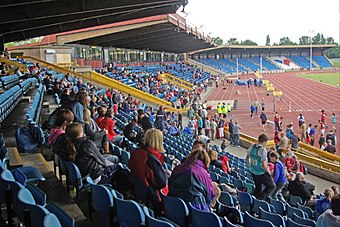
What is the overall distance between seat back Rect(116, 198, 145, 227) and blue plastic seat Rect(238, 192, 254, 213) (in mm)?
3276

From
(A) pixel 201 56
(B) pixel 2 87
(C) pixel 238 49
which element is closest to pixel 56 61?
(B) pixel 2 87

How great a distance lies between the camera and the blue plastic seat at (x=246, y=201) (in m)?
6.56

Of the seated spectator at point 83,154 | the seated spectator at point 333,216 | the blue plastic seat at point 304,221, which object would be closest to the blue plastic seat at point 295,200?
the blue plastic seat at point 304,221

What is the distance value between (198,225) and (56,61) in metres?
27.8

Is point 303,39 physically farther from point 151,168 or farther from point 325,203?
point 151,168

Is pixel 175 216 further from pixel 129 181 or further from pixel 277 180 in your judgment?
pixel 277 180

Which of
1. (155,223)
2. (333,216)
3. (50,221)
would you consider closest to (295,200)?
(333,216)

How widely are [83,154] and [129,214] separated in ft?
4.27

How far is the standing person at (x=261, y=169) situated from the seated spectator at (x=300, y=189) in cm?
118

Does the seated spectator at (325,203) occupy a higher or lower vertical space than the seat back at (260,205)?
lower

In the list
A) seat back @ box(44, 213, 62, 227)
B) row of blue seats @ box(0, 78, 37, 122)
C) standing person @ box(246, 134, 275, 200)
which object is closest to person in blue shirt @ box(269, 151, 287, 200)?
standing person @ box(246, 134, 275, 200)

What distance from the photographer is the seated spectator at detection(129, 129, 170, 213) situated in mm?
4438

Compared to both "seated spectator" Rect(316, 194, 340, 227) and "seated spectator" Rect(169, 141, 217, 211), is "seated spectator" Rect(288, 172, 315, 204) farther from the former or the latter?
"seated spectator" Rect(169, 141, 217, 211)

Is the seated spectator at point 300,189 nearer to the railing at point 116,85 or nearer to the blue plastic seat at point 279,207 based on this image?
the blue plastic seat at point 279,207
